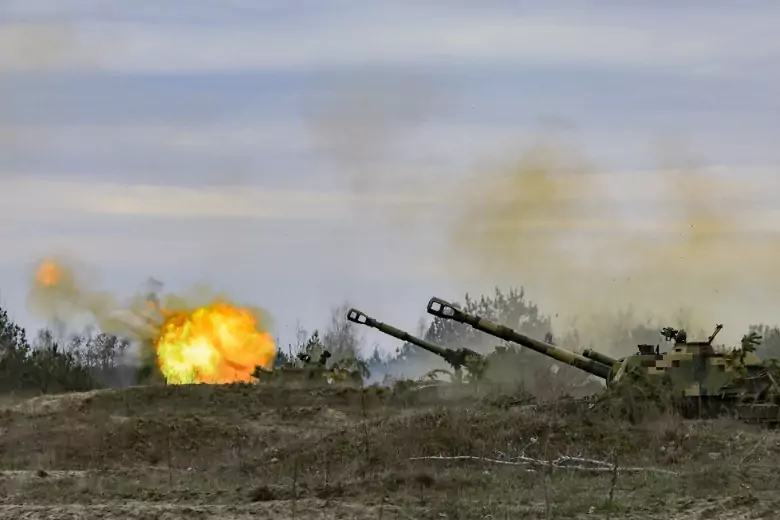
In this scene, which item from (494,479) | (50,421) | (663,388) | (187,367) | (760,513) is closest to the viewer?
(760,513)

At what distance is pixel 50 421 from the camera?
34.1m

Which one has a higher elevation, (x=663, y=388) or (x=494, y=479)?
(x=663, y=388)

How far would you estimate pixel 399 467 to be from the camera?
19.9 meters

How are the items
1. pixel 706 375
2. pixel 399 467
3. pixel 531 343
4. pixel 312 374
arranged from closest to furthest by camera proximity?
pixel 399 467, pixel 706 375, pixel 531 343, pixel 312 374

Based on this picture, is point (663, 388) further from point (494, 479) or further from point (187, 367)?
point (187, 367)

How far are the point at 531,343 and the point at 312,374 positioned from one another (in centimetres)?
1276

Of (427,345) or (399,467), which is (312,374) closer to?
(427,345)

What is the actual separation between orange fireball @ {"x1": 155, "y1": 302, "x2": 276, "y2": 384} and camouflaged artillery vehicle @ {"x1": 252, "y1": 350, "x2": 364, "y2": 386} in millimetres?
6575

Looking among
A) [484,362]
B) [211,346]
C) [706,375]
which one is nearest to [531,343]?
[706,375]

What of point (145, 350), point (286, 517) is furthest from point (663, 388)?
point (145, 350)

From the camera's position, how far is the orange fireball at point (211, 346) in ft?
173

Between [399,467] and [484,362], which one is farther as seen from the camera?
[484,362]

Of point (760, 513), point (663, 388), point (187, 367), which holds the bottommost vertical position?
point (760, 513)

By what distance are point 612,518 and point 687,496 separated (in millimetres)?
1742
